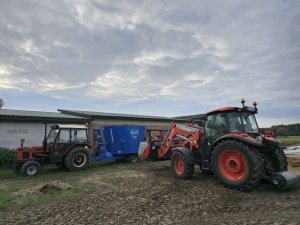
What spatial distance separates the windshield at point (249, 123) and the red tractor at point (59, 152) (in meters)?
7.61

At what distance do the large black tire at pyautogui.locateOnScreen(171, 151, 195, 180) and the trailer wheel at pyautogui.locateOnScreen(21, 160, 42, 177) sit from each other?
18.6 feet

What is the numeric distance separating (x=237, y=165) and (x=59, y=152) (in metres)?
7.99

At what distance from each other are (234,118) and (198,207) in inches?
140

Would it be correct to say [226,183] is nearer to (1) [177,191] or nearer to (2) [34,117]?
(1) [177,191]

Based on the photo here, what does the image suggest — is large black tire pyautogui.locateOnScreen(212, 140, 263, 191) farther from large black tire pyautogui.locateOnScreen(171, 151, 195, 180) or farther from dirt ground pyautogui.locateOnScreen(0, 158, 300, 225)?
large black tire pyautogui.locateOnScreen(171, 151, 195, 180)

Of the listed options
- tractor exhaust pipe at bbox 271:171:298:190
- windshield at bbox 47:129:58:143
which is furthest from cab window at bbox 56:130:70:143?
tractor exhaust pipe at bbox 271:171:298:190

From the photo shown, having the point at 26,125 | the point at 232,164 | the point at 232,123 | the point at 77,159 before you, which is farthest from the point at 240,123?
the point at 26,125

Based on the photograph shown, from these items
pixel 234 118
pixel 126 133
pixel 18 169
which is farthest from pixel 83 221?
pixel 126 133

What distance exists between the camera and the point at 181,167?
943 centimetres

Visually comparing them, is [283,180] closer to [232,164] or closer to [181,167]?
[232,164]

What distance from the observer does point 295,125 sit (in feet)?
201

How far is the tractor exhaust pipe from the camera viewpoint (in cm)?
674

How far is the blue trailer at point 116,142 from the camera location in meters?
14.8

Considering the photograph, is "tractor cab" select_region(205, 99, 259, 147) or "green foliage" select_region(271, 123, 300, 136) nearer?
"tractor cab" select_region(205, 99, 259, 147)
